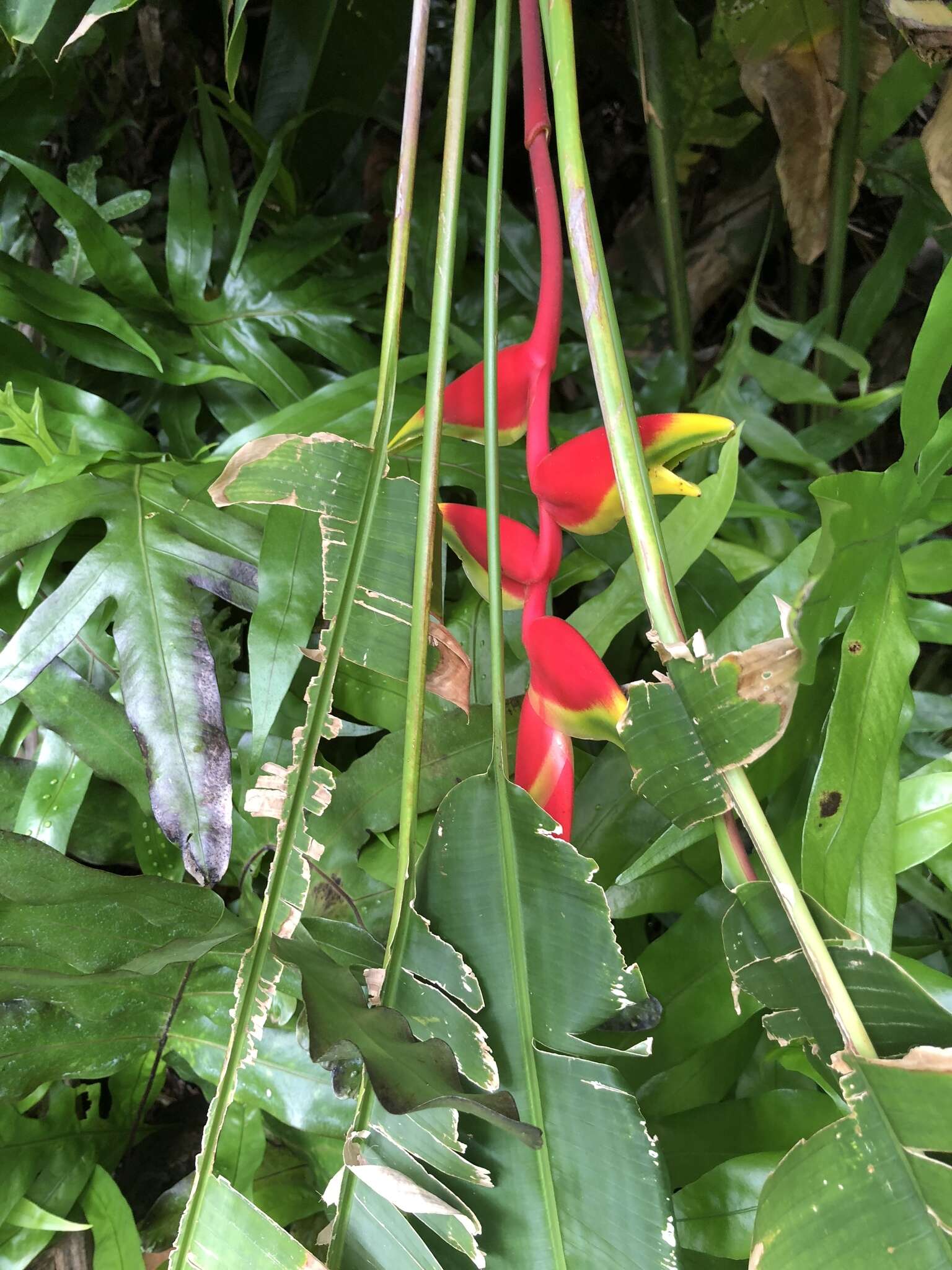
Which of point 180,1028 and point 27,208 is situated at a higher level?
point 27,208

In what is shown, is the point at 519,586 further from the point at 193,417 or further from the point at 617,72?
the point at 617,72

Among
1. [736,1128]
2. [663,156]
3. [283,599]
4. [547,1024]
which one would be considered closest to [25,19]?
[283,599]

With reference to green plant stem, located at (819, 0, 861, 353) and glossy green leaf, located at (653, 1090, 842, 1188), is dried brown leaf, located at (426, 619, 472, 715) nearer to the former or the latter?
glossy green leaf, located at (653, 1090, 842, 1188)

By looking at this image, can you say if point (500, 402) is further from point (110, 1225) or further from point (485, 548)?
point (110, 1225)

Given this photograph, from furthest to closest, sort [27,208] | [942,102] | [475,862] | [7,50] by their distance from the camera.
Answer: [27,208] < [7,50] < [942,102] < [475,862]

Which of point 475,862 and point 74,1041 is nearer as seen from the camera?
point 475,862

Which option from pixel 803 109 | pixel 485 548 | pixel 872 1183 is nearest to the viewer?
pixel 872 1183

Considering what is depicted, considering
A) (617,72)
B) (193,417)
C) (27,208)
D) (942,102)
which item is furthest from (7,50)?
(942,102)
